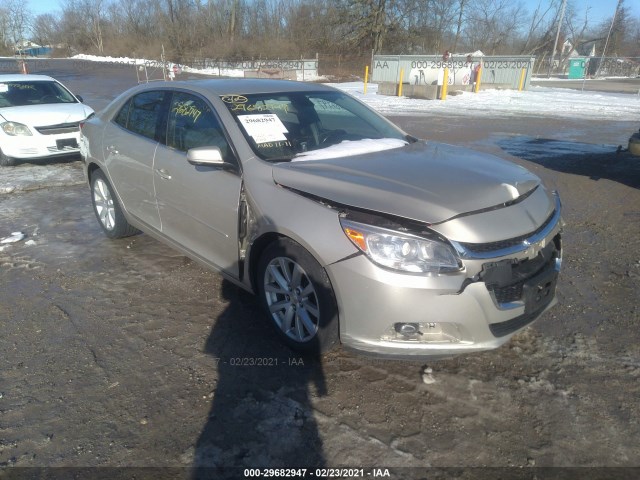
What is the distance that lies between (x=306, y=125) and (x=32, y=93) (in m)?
7.94

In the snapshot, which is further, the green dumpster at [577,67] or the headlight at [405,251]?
the green dumpster at [577,67]

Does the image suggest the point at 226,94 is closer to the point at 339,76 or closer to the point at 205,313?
the point at 205,313

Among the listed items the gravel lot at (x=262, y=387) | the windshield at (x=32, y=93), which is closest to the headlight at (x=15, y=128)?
the windshield at (x=32, y=93)

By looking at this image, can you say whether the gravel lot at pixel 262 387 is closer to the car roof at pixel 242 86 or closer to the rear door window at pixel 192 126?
the rear door window at pixel 192 126

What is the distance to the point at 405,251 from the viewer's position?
244 cm

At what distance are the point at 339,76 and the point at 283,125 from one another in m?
38.1

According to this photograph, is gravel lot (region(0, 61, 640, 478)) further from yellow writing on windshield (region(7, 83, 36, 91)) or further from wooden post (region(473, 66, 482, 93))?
wooden post (region(473, 66, 482, 93))

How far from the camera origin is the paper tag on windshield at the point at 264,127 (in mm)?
3318

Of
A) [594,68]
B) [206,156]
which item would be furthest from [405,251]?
[594,68]

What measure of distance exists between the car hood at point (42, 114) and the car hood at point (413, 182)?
6.92 meters

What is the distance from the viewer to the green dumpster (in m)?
37.5

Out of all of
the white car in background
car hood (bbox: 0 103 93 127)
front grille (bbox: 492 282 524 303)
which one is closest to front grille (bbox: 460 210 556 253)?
front grille (bbox: 492 282 524 303)

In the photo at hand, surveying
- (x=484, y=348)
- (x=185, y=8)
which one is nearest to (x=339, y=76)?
(x=185, y=8)

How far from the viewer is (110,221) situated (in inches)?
196
